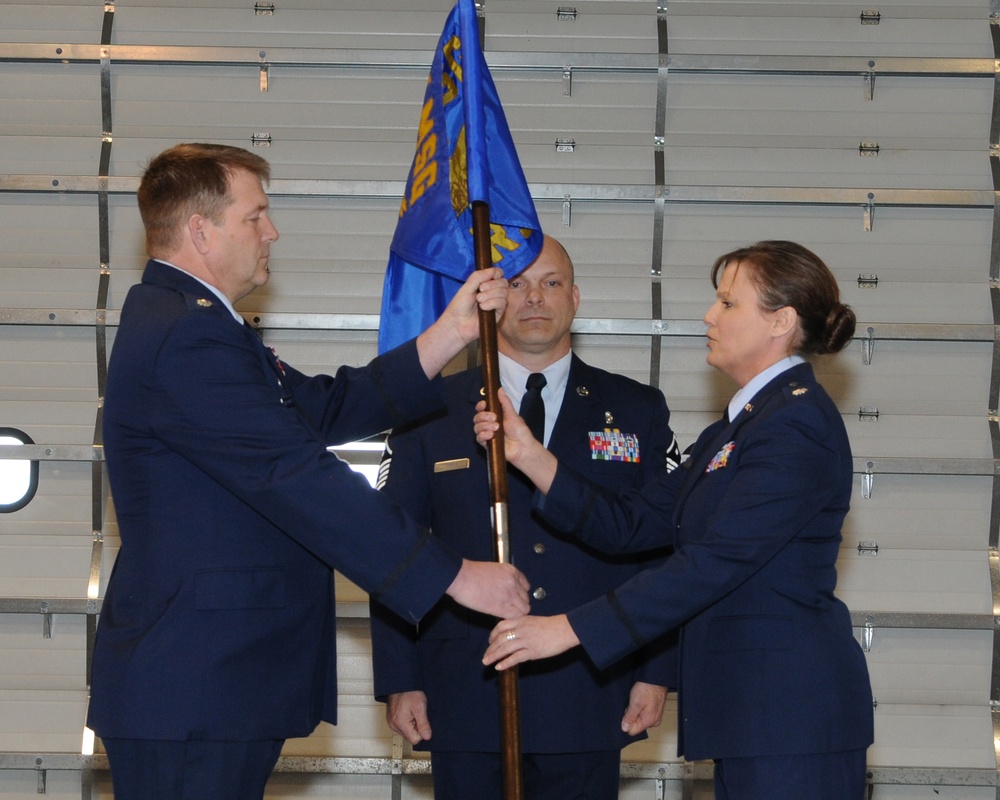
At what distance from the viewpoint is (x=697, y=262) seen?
496 centimetres

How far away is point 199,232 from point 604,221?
2346mm

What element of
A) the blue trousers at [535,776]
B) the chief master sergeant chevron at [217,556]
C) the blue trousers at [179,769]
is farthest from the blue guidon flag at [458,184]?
the blue trousers at [179,769]

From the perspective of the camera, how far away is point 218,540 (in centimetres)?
270

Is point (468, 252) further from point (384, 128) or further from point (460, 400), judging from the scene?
point (384, 128)

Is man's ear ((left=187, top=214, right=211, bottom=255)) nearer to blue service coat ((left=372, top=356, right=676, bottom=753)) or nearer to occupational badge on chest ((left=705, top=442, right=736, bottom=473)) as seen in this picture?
blue service coat ((left=372, top=356, right=676, bottom=753))

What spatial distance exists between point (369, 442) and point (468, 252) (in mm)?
1620

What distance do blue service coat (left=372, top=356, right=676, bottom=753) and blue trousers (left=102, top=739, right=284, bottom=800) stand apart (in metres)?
0.90

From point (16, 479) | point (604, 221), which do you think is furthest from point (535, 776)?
point (16, 479)

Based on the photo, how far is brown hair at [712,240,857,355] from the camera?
2947mm

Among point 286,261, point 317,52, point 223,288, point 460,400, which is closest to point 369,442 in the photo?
point 286,261

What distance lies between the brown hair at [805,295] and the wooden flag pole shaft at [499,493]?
671mm

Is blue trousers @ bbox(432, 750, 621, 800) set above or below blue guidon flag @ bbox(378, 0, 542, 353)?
below

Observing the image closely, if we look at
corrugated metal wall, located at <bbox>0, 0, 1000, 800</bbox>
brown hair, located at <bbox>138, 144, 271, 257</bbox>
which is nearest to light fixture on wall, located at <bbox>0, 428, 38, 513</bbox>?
corrugated metal wall, located at <bbox>0, 0, 1000, 800</bbox>

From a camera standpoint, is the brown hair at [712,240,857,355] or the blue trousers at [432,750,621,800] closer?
the brown hair at [712,240,857,355]
